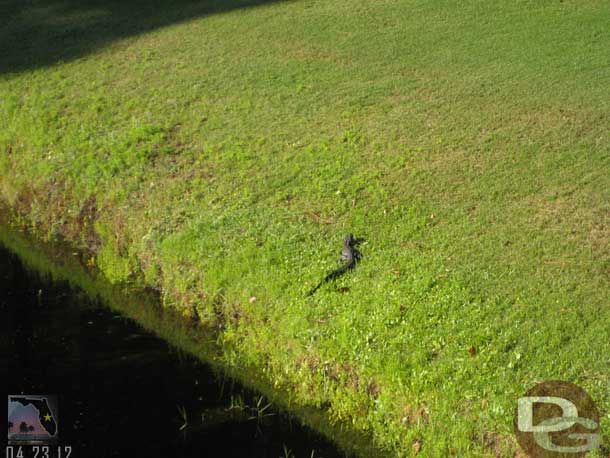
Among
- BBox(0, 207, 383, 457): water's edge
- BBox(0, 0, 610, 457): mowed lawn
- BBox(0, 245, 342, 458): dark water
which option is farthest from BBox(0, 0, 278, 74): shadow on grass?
BBox(0, 245, 342, 458): dark water

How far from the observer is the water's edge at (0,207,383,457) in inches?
300

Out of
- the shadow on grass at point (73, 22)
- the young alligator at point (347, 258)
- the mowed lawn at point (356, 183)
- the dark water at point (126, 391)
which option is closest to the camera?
→ the dark water at point (126, 391)

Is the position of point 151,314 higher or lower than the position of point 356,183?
lower

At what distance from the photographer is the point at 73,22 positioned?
17.0 meters

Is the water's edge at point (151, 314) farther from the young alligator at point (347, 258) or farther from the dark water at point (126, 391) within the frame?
the young alligator at point (347, 258)

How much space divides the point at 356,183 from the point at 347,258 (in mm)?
1722

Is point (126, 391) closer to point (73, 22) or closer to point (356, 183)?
point (356, 183)

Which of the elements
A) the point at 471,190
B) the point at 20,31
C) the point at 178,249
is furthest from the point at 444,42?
the point at 20,31

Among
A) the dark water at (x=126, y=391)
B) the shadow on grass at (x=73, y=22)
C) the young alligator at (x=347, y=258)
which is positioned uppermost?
the shadow on grass at (x=73, y=22)

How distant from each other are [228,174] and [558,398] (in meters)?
5.28

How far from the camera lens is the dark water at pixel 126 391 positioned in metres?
7.46

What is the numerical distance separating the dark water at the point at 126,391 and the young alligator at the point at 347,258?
1.37 metres

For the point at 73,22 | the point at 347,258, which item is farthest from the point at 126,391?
the point at 73,22

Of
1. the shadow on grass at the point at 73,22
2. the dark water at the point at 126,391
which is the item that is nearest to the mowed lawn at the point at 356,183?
the shadow on grass at the point at 73,22
